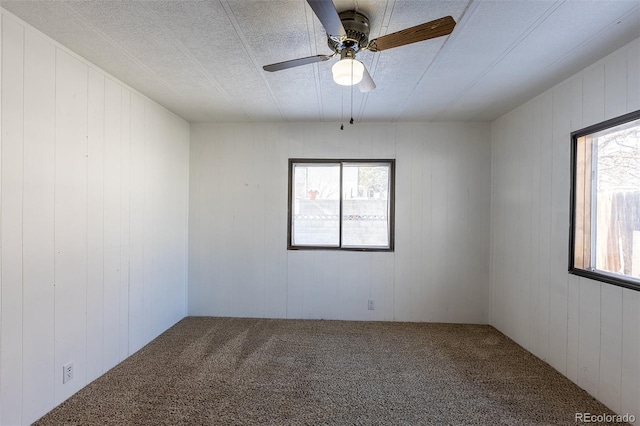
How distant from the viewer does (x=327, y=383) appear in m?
2.33

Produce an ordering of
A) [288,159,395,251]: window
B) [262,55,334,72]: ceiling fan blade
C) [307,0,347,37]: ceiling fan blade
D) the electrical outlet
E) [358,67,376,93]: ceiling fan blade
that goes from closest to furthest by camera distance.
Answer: [307,0,347,37]: ceiling fan blade
[262,55,334,72]: ceiling fan blade
[358,67,376,93]: ceiling fan blade
the electrical outlet
[288,159,395,251]: window

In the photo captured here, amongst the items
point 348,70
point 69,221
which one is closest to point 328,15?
point 348,70

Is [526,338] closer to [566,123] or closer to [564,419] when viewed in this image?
[564,419]

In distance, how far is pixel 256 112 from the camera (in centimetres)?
332

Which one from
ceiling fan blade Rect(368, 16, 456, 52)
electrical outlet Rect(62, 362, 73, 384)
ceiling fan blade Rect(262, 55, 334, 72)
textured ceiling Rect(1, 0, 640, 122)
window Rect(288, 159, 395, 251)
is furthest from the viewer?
window Rect(288, 159, 395, 251)

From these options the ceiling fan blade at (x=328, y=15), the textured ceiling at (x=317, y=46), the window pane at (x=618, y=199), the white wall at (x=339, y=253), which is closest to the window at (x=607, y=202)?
the window pane at (x=618, y=199)

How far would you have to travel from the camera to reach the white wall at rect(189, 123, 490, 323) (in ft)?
11.8

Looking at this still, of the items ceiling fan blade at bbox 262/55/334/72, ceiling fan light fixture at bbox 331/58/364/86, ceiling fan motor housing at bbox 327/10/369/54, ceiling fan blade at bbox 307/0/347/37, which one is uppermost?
ceiling fan motor housing at bbox 327/10/369/54

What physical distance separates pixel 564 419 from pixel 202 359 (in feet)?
9.15

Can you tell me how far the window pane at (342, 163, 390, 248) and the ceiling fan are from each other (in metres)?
1.90

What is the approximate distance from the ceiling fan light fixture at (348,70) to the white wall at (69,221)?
1892 millimetres

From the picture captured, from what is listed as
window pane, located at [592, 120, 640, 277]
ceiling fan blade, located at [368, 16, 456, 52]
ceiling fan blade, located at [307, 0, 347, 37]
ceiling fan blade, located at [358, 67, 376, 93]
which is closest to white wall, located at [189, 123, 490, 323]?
window pane, located at [592, 120, 640, 277]

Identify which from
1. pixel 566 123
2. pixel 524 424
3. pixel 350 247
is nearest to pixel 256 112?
pixel 350 247

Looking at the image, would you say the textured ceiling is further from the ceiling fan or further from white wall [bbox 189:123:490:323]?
white wall [bbox 189:123:490:323]
